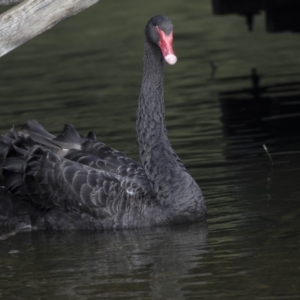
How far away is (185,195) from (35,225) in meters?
1.30

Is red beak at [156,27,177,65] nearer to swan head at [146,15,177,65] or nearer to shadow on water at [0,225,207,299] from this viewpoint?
swan head at [146,15,177,65]

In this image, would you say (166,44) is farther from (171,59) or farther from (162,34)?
(171,59)

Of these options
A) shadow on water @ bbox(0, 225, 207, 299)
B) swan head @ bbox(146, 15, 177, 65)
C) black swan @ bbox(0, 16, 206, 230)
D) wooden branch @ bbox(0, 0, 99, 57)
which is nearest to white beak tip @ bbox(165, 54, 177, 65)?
swan head @ bbox(146, 15, 177, 65)

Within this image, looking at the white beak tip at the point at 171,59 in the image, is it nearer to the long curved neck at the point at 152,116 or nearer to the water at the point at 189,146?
the long curved neck at the point at 152,116

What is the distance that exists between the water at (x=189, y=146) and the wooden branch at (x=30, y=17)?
1.53m

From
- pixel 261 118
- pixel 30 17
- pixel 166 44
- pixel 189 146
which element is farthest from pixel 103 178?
pixel 261 118

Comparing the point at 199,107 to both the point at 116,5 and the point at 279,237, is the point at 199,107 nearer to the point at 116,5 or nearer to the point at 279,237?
the point at 279,237

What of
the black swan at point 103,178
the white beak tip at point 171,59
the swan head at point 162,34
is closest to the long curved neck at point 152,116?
the black swan at point 103,178

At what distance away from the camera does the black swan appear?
7.98 metres

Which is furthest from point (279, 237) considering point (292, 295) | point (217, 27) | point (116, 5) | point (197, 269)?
point (116, 5)

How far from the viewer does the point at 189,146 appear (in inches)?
425

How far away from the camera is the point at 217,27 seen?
838 inches

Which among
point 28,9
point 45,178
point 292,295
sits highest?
point 28,9

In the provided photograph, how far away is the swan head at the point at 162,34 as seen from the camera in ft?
25.3
